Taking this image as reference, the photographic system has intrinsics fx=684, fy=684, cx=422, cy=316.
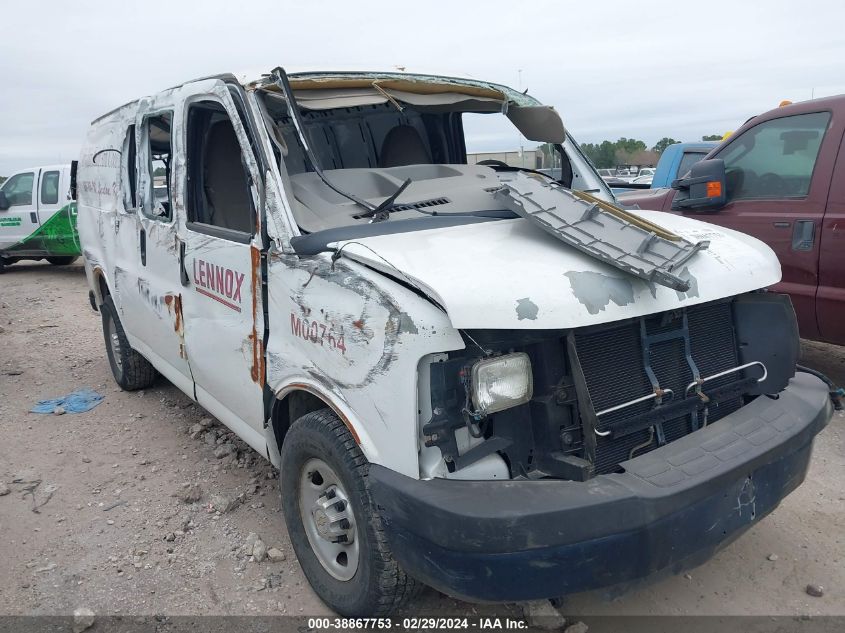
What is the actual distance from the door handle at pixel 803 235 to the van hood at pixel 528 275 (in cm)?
207

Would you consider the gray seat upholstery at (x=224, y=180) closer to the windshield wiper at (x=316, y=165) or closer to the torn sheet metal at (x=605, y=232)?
the windshield wiper at (x=316, y=165)

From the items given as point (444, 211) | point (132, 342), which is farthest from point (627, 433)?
point (132, 342)

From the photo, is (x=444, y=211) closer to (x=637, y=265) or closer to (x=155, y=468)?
(x=637, y=265)

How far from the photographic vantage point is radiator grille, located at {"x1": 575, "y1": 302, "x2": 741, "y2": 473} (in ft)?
7.64

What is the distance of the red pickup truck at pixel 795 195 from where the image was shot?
14.7ft

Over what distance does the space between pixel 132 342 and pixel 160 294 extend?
1176 mm

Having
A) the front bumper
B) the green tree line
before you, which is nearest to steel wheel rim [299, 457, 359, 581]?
the front bumper

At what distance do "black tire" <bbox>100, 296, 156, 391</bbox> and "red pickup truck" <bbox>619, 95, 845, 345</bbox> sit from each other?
4350 mm

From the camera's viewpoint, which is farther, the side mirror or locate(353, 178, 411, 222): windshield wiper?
the side mirror

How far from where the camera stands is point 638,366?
2443mm

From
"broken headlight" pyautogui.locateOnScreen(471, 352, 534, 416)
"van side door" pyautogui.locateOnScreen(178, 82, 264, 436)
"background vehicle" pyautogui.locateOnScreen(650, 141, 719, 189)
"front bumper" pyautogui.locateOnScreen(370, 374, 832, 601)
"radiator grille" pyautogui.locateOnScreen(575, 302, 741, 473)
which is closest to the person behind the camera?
"front bumper" pyautogui.locateOnScreen(370, 374, 832, 601)

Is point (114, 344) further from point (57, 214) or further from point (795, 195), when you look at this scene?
point (57, 214)

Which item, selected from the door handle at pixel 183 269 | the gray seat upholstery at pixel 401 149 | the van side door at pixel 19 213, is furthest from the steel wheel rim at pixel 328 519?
the van side door at pixel 19 213

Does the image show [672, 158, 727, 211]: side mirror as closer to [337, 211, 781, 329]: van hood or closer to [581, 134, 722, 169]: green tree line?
[337, 211, 781, 329]: van hood
